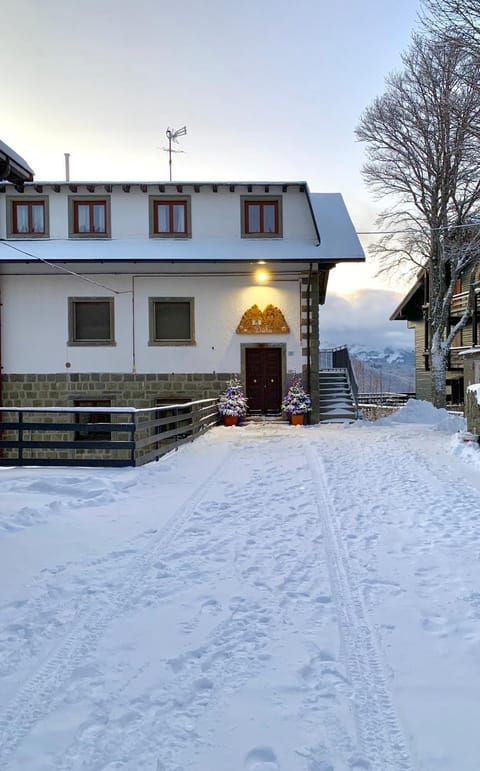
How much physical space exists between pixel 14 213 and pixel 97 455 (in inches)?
350

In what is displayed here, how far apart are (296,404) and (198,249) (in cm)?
608

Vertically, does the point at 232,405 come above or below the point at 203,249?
below

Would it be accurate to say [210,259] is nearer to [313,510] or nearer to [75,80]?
[75,80]

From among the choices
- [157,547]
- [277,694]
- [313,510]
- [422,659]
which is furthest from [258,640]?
[313,510]

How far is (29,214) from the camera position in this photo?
17.0m

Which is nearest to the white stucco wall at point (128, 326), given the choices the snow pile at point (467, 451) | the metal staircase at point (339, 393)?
the metal staircase at point (339, 393)

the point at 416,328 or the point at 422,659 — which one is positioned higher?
the point at 416,328

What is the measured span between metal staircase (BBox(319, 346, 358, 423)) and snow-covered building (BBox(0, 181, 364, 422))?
1.15 metres

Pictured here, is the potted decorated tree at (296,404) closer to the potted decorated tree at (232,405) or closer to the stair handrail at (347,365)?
the potted decorated tree at (232,405)

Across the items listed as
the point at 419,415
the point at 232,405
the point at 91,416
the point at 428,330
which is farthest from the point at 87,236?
the point at 428,330

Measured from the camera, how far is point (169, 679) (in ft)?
8.09

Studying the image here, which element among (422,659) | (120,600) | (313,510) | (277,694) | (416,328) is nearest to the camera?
(277,694)

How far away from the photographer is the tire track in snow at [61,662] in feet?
6.95

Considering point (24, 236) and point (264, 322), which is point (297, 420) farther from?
point (24, 236)
